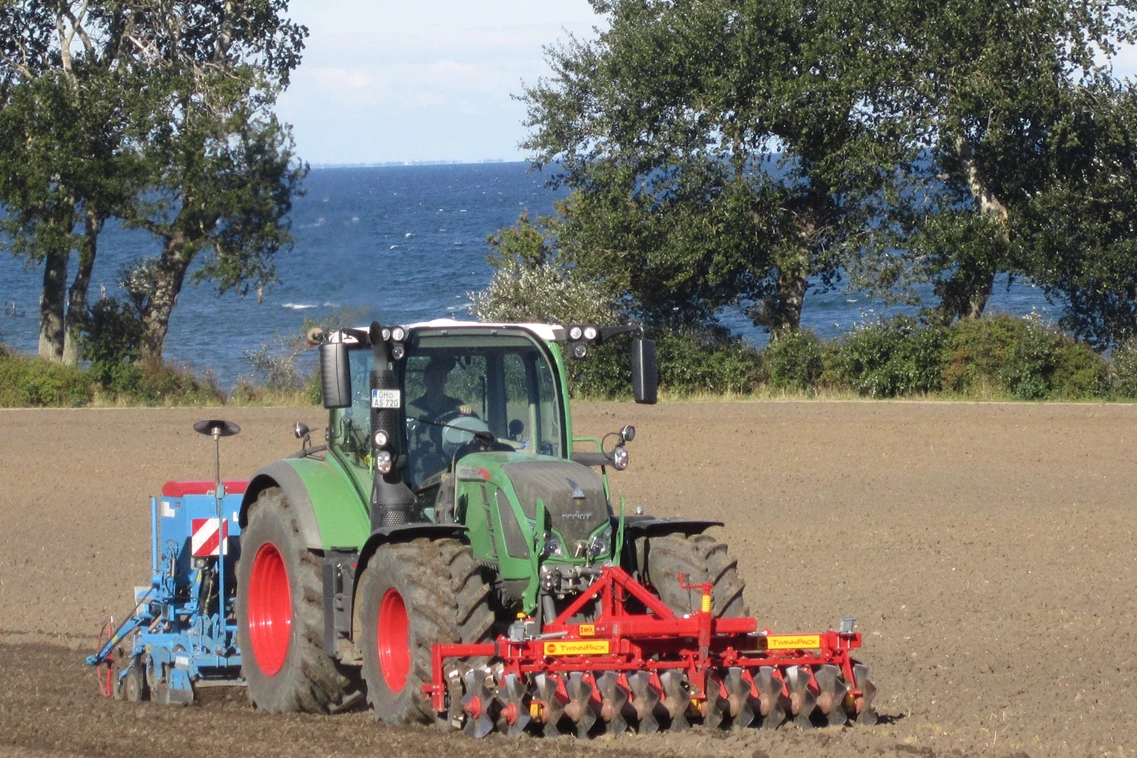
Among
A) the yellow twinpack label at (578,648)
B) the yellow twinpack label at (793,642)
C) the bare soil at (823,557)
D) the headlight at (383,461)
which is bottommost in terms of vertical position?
the bare soil at (823,557)

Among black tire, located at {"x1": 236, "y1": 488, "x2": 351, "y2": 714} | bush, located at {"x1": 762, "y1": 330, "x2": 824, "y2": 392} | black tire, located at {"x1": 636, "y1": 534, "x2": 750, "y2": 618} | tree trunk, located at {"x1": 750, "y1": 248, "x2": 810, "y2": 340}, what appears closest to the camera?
black tire, located at {"x1": 636, "y1": 534, "x2": 750, "y2": 618}

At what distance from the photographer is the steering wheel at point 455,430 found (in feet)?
26.2

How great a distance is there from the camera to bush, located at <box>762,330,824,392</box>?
2595 cm

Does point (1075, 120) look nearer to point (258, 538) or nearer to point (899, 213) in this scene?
point (899, 213)

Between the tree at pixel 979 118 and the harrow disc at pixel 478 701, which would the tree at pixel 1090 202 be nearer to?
the tree at pixel 979 118

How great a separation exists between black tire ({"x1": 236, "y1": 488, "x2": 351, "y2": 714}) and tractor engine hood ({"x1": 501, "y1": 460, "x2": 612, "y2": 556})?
1.36m

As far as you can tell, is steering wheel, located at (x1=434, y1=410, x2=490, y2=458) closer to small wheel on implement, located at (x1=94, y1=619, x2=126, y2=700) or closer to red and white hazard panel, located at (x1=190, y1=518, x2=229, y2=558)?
red and white hazard panel, located at (x1=190, y1=518, x2=229, y2=558)

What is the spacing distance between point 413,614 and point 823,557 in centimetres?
718

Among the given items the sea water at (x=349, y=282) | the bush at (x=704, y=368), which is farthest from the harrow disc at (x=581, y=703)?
the bush at (x=704, y=368)

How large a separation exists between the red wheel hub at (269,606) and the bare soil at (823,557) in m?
0.44

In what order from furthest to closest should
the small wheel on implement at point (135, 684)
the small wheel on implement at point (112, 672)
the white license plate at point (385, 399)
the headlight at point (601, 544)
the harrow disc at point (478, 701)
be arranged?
1. the small wheel on implement at point (112, 672)
2. the small wheel on implement at point (135, 684)
3. the white license plate at point (385, 399)
4. the headlight at point (601, 544)
5. the harrow disc at point (478, 701)

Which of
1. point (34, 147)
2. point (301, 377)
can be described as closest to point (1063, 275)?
point (301, 377)

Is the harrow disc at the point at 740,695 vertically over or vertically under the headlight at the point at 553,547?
under

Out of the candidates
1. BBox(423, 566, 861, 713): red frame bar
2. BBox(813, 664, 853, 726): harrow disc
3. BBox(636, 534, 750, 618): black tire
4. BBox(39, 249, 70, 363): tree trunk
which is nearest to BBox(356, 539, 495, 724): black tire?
BBox(423, 566, 861, 713): red frame bar
